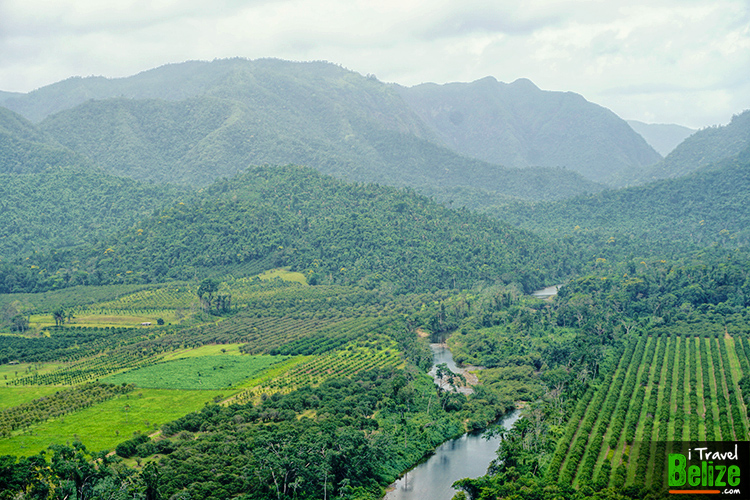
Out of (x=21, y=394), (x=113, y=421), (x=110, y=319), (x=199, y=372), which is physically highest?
(x=110, y=319)

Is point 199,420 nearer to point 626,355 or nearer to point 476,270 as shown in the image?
point 626,355

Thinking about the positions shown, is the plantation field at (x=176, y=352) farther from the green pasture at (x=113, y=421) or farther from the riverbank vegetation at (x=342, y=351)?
the riverbank vegetation at (x=342, y=351)

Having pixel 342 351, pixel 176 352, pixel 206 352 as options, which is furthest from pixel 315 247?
pixel 176 352

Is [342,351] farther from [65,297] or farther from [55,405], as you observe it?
[65,297]

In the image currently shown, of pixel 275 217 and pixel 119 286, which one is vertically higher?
pixel 275 217

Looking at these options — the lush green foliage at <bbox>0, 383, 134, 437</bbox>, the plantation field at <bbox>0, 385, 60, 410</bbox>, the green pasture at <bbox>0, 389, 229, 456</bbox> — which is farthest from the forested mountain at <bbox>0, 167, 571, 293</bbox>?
the green pasture at <bbox>0, 389, 229, 456</bbox>

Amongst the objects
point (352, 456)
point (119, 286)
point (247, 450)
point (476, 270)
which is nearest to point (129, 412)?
point (247, 450)
